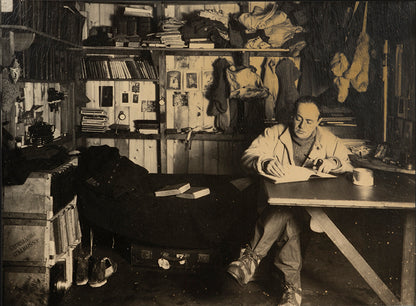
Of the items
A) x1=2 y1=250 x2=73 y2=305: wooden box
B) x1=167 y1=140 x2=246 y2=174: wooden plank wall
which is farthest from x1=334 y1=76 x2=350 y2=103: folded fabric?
x1=2 y1=250 x2=73 y2=305: wooden box

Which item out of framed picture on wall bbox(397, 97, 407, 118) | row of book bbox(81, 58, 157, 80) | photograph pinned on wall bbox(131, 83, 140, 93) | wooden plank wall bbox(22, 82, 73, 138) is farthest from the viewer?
photograph pinned on wall bbox(131, 83, 140, 93)

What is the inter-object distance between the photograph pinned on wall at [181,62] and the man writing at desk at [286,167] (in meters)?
2.01

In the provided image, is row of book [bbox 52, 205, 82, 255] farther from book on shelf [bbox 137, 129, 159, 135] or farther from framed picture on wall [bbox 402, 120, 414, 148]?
framed picture on wall [bbox 402, 120, 414, 148]

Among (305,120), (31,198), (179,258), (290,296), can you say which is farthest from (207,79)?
(290,296)

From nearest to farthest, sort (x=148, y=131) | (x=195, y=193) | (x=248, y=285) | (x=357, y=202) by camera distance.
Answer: (x=357, y=202), (x=248, y=285), (x=195, y=193), (x=148, y=131)

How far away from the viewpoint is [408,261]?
8.46ft

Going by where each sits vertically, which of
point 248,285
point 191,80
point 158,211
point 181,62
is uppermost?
point 181,62

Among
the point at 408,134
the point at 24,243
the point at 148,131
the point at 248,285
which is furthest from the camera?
the point at 148,131

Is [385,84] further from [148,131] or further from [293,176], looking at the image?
[148,131]

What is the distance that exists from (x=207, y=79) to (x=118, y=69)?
102cm

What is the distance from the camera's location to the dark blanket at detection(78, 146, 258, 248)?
3.25 m

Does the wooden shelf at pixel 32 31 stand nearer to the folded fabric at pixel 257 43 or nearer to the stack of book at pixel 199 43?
the stack of book at pixel 199 43

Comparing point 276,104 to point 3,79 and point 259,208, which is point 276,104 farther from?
point 3,79

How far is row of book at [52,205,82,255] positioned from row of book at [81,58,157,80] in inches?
79.0
